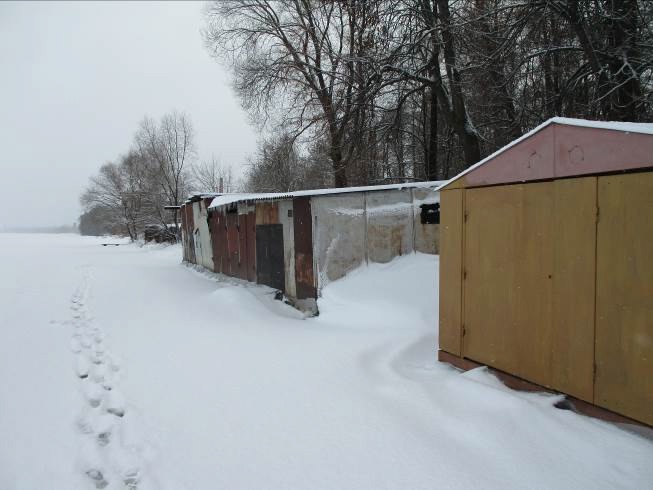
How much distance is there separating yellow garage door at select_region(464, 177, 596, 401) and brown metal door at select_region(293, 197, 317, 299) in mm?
3433

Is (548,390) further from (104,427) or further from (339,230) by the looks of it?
(339,230)

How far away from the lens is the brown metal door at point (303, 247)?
677 centimetres

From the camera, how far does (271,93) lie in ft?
41.4

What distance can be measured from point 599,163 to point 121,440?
3.75 meters

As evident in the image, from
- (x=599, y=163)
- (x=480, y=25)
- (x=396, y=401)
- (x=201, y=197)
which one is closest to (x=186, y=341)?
(x=396, y=401)

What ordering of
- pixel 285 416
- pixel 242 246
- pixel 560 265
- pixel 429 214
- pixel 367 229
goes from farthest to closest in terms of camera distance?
1. pixel 242 246
2. pixel 429 214
3. pixel 367 229
4. pixel 285 416
5. pixel 560 265

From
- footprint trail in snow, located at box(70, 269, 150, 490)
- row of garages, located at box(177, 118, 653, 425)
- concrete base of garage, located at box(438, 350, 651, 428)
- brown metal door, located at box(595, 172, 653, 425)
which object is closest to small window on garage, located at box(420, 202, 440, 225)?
row of garages, located at box(177, 118, 653, 425)

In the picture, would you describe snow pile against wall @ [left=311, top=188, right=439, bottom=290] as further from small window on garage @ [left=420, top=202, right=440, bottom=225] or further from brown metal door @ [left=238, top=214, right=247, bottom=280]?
brown metal door @ [left=238, top=214, right=247, bottom=280]

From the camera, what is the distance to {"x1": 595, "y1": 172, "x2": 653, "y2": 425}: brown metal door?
2412 millimetres

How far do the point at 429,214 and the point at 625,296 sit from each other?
184 inches

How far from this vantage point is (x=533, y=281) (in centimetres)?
309

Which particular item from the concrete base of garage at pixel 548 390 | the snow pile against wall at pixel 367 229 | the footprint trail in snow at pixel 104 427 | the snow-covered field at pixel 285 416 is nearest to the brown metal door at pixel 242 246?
the snow pile against wall at pixel 367 229

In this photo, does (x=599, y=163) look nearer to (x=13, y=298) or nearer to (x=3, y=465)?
(x=3, y=465)

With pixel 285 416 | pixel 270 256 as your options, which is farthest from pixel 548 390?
pixel 270 256
